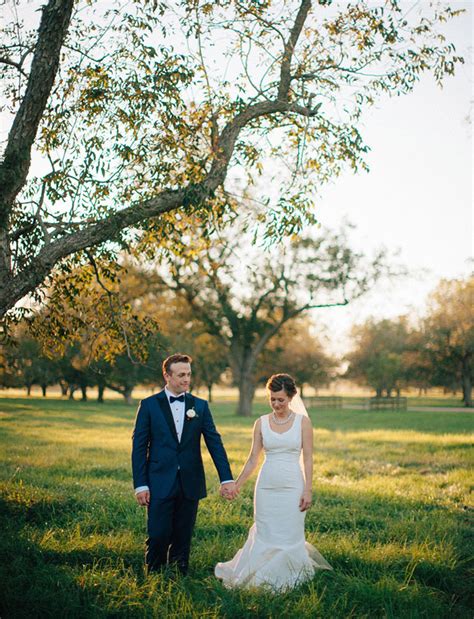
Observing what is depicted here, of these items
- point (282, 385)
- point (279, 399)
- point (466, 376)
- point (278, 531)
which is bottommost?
point (278, 531)

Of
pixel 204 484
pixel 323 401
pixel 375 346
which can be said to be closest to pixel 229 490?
pixel 204 484

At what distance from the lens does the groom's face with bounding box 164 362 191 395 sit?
6062 mm

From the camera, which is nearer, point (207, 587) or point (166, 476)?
point (207, 587)

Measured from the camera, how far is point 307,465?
6.37 metres

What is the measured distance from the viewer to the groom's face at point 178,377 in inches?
239

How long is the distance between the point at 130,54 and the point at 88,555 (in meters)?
7.21

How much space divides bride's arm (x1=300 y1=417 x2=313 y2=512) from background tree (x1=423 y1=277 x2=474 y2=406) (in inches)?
1754

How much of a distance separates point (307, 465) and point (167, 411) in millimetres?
1637

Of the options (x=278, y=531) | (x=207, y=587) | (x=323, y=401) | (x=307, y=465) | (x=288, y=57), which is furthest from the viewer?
(x=323, y=401)

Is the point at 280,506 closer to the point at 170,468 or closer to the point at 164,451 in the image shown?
the point at 170,468

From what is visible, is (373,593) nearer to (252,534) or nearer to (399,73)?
(252,534)

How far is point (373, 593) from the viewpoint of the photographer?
18.8ft

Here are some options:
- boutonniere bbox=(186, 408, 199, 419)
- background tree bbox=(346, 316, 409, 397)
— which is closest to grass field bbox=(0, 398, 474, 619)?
boutonniere bbox=(186, 408, 199, 419)

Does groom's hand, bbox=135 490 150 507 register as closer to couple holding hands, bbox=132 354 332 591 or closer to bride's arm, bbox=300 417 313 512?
couple holding hands, bbox=132 354 332 591
